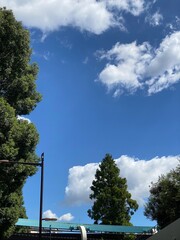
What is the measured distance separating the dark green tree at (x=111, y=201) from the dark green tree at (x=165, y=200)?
13.3 m

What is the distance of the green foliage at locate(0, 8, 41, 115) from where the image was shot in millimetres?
26578

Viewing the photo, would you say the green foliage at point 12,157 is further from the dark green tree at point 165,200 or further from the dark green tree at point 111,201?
the dark green tree at point 111,201

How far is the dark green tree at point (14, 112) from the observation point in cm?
2388

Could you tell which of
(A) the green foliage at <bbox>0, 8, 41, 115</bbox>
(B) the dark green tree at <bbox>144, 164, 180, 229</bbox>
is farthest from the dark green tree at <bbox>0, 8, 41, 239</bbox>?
(B) the dark green tree at <bbox>144, 164, 180, 229</bbox>

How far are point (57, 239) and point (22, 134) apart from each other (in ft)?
119

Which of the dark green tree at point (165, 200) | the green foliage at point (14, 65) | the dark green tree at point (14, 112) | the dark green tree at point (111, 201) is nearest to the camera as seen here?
the dark green tree at point (14, 112)

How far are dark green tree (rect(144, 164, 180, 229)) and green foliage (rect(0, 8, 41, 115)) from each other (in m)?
17.6

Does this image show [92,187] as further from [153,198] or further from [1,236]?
[1,236]

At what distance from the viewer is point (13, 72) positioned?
2708 centimetres

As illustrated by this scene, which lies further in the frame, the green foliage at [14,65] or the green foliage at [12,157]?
the green foliage at [14,65]

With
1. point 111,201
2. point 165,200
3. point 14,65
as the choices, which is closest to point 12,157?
point 14,65

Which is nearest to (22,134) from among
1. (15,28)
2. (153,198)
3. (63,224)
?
(15,28)

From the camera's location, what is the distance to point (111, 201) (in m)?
59.5

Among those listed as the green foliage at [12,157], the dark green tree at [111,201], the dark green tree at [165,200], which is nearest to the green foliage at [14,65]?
the green foliage at [12,157]
